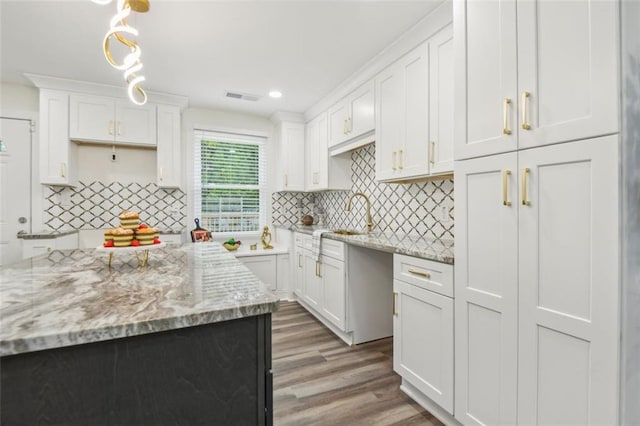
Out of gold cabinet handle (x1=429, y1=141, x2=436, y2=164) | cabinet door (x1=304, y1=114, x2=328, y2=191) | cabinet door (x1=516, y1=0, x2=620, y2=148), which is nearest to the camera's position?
cabinet door (x1=516, y1=0, x2=620, y2=148)

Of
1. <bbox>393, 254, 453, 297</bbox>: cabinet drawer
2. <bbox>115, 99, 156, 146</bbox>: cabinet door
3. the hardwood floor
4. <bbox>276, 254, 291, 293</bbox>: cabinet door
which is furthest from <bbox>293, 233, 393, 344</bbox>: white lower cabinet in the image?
<bbox>115, 99, 156, 146</bbox>: cabinet door

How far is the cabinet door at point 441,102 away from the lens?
6.29 feet

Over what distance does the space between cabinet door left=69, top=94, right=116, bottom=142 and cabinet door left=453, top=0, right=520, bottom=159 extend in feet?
11.4

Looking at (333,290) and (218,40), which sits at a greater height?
(218,40)

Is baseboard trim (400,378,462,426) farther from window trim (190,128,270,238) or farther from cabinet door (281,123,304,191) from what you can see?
window trim (190,128,270,238)

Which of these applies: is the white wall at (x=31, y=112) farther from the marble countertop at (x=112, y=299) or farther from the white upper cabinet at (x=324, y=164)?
the white upper cabinet at (x=324, y=164)

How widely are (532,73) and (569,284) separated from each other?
33.8 inches

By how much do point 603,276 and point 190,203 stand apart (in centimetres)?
398

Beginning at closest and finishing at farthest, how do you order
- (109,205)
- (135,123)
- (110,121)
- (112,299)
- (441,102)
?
(112,299) < (441,102) < (110,121) < (135,123) < (109,205)

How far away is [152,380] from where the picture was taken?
0.79 metres

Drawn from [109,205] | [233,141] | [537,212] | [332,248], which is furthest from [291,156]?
[537,212]

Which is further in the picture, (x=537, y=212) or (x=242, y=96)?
(x=242, y=96)

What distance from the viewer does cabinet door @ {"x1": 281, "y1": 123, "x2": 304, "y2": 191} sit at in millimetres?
4070

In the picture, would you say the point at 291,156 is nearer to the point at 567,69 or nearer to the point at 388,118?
the point at 388,118
